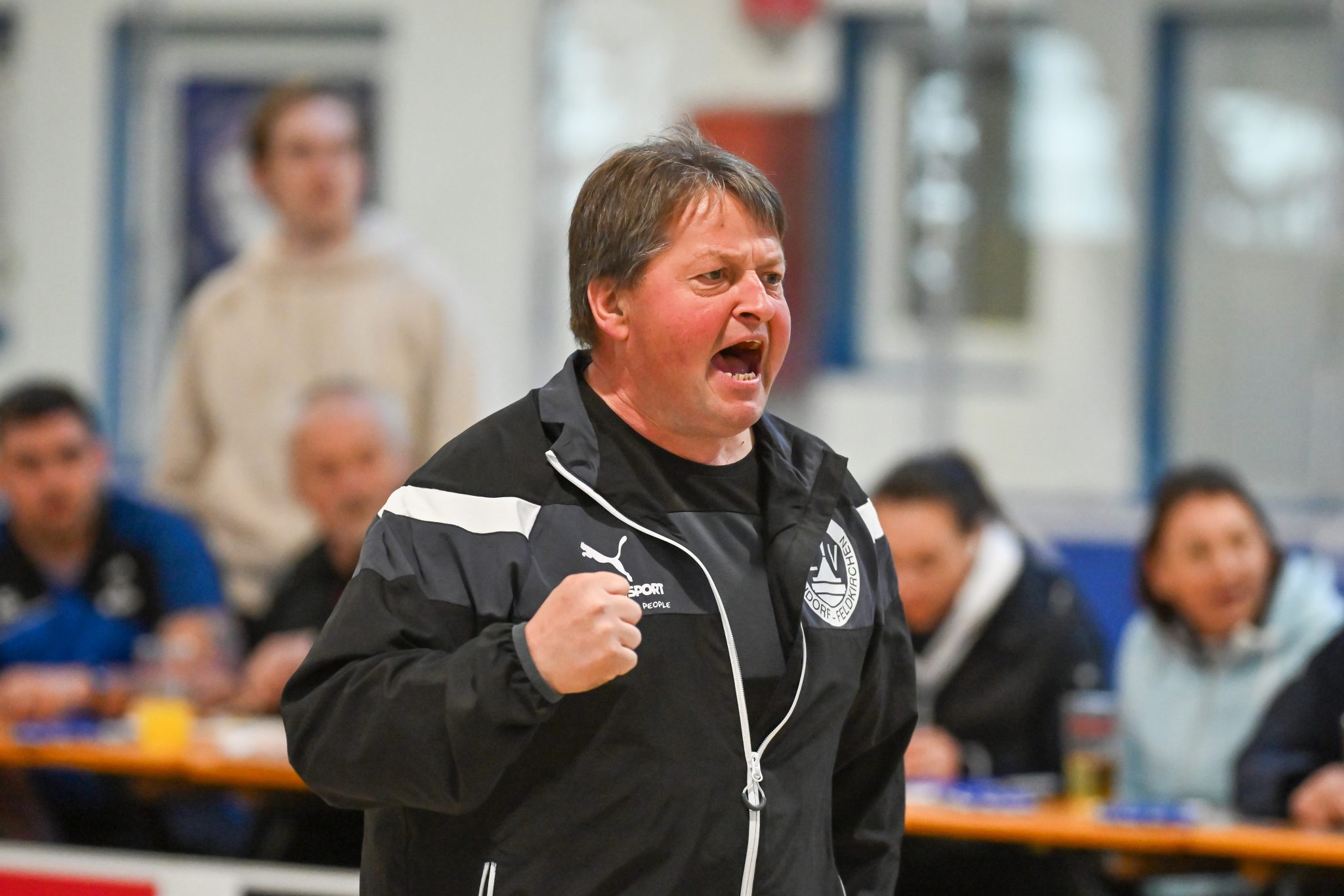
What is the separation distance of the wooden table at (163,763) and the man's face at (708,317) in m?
2.20

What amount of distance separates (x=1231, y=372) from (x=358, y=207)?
3010 millimetres

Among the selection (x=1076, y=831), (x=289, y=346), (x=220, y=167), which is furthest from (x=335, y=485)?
(x=220, y=167)

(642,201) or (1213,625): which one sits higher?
(642,201)

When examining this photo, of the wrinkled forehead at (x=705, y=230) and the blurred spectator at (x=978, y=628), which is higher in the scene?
the wrinkled forehead at (x=705, y=230)

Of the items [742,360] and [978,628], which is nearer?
[742,360]

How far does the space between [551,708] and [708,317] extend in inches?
16.4

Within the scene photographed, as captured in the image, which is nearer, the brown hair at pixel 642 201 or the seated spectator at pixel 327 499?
the brown hair at pixel 642 201

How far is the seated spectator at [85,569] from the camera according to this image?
4355 millimetres

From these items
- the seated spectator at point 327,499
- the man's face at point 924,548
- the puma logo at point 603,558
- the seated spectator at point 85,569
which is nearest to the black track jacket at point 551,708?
the puma logo at point 603,558

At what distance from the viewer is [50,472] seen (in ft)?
14.6

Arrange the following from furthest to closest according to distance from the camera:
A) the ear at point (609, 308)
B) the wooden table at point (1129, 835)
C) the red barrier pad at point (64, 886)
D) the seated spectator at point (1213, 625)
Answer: the seated spectator at point (1213, 625) → the red barrier pad at point (64, 886) → the wooden table at point (1129, 835) → the ear at point (609, 308)

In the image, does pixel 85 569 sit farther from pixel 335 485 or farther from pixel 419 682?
pixel 419 682

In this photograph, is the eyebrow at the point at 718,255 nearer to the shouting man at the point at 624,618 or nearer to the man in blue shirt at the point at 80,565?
the shouting man at the point at 624,618

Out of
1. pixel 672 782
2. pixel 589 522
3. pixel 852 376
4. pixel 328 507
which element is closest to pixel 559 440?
pixel 589 522
